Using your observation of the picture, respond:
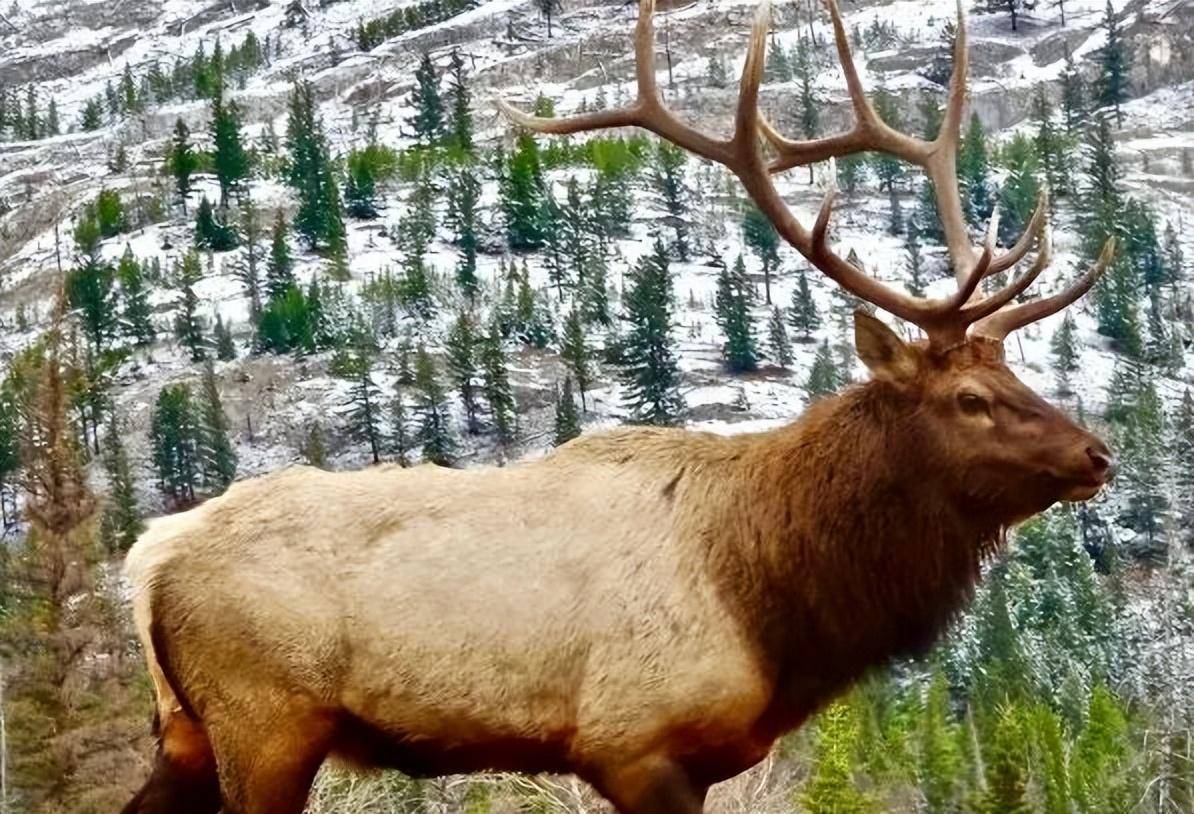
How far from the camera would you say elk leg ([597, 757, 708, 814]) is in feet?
23.5

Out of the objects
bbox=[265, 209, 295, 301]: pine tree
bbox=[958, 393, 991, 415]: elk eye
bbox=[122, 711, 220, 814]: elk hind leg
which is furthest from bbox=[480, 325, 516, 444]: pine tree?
bbox=[958, 393, 991, 415]: elk eye

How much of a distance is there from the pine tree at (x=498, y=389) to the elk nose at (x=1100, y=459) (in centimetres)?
13225

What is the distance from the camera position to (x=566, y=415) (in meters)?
137

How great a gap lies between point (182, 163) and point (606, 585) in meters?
182

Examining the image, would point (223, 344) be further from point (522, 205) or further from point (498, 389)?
point (522, 205)

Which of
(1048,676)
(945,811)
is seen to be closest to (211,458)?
(1048,676)

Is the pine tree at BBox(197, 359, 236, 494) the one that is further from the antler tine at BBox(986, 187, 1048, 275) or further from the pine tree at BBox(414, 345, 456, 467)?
the antler tine at BBox(986, 187, 1048, 275)

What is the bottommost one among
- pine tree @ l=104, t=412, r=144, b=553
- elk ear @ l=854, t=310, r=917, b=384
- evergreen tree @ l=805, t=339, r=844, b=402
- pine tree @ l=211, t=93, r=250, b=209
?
evergreen tree @ l=805, t=339, r=844, b=402

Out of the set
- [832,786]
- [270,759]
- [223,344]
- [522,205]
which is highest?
[270,759]

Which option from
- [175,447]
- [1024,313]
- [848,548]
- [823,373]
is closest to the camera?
[848,548]

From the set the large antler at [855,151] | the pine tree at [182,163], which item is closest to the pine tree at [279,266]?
the pine tree at [182,163]

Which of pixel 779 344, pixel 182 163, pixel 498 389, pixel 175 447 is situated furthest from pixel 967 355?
pixel 182 163

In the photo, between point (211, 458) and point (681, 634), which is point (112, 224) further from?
point (681, 634)

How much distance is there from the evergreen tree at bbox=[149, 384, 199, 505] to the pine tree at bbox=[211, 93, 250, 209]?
49025 millimetres
